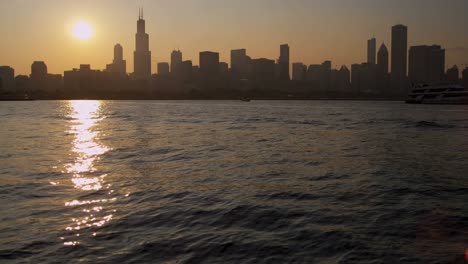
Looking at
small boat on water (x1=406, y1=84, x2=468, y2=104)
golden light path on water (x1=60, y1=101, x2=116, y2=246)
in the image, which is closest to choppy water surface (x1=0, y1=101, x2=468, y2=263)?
golden light path on water (x1=60, y1=101, x2=116, y2=246)

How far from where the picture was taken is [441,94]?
146 metres

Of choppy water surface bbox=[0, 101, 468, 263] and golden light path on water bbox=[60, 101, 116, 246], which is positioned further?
golden light path on water bbox=[60, 101, 116, 246]

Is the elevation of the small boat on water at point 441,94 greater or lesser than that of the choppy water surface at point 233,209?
greater

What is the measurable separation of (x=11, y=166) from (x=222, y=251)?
16.4 metres

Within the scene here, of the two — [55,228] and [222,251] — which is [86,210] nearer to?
[55,228]

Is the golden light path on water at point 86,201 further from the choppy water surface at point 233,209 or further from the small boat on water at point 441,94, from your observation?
the small boat on water at point 441,94

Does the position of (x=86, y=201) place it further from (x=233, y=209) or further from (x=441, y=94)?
(x=441, y=94)

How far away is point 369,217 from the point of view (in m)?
12.0

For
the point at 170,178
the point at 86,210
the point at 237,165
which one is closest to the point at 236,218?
the point at 86,210

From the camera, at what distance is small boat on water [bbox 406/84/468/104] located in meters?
142

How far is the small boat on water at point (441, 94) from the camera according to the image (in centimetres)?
14200

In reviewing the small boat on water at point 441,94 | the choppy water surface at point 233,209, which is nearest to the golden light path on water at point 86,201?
the choppy water surface at point 233,209

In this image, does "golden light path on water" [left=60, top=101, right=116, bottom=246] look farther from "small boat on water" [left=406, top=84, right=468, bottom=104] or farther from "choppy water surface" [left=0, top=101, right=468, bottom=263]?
"small boat on water" [left=406, top=84, right=468, bottom=104]

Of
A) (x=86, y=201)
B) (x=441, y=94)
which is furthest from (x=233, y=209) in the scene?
(x=441, y=94)
